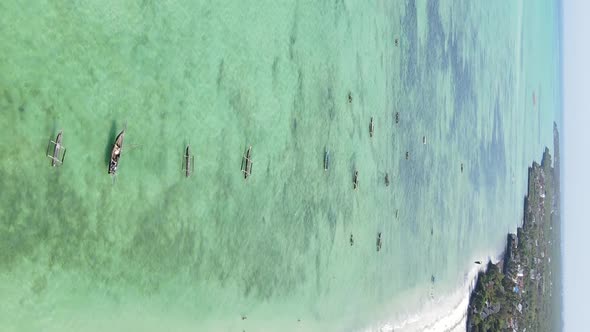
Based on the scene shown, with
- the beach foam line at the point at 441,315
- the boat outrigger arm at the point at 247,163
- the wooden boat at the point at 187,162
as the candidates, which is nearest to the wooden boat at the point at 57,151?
the wooden boat at the point at 187,162

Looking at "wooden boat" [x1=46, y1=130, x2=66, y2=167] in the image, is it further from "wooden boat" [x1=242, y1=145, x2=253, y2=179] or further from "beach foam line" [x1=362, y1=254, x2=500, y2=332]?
"beach foam line" [x1=362, y1=254, x2=500, y2=332]

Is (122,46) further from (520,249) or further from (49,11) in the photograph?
(520,249)

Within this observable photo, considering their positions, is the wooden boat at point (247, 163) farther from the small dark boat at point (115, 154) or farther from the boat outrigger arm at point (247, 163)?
the small dark boat at point (115, 154)

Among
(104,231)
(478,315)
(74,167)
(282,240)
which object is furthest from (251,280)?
(478,315)

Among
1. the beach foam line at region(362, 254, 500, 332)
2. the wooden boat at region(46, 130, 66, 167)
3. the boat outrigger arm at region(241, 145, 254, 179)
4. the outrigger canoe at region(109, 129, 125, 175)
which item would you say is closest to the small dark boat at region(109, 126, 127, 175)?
the outrigger canoe at region(109, 129, 125, 175)

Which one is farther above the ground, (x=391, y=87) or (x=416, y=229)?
(x=391, y=87)

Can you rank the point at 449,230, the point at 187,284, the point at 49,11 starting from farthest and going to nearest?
the point at 449,230 → the point at 187,284 → the point at 49,11
